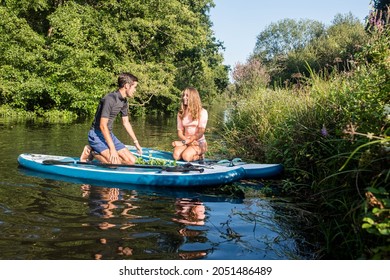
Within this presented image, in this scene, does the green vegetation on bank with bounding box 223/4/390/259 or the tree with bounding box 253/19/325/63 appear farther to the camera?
the tree with bounding box 253/19/325/63

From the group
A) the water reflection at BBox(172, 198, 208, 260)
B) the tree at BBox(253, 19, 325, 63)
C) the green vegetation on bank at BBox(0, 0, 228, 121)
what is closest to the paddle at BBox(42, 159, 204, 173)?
the water reflection at BBox(172, 198, 208, 260)

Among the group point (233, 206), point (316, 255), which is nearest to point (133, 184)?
point (233, 206)

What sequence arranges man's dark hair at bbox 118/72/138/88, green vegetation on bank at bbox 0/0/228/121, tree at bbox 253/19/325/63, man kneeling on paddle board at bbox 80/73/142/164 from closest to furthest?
man kneeling on paddle board at bbox 80/73/142/164, man's dark hair at bbox 118/72/138/88, green vegetation on bank at bbox 0/0/228/121, tree at bbox 253/19/325/63

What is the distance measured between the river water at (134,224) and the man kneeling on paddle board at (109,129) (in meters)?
0.82

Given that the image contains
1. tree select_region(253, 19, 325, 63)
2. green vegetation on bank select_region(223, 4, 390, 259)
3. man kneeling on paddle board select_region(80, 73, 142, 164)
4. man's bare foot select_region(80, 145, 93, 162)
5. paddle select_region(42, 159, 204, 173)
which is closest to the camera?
green vegetation on bank select_region(223, 4, 390, 259)

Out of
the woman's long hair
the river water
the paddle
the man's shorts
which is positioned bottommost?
the river water

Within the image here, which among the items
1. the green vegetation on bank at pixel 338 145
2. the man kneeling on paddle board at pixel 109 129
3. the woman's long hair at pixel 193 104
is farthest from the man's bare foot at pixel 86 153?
the green vegetation on bank at pixel 338 145

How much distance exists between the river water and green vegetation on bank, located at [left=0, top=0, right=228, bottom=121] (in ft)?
43.9

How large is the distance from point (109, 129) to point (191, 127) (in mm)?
1408

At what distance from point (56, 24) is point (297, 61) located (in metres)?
17.8

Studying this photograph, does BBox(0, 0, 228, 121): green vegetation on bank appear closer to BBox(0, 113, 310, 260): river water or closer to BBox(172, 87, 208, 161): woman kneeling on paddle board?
BBox(172, 87, 208, 161): woman kneeling on paddle board

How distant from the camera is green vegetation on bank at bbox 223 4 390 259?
261 centimetres

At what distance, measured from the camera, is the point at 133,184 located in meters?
5.67
